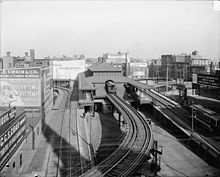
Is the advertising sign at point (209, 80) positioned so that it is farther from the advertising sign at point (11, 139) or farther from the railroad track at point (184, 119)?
the advertising sign at point (11, 139)

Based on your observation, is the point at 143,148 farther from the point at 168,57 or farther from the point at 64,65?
the point at 168,57

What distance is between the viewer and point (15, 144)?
637 inches

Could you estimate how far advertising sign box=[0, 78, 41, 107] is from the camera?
29625 mm

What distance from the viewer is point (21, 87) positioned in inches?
1177

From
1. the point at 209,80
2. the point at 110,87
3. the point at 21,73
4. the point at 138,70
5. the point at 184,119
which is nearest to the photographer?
the point at 21,73

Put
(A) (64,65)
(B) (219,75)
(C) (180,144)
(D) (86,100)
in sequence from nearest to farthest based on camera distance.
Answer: (C) (180,144)
(B) (219,75)
(D) (86,100)
(A) (64,65)

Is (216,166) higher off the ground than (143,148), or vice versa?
(143,148)

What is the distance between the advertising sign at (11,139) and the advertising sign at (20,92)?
12113 millimetres

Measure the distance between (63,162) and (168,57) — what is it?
9459 centimetres

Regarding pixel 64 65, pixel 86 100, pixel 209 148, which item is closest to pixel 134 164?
pixel 209 148

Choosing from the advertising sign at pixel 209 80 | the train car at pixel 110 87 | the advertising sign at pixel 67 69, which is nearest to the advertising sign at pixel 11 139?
the advertising sign at pixel 209 80

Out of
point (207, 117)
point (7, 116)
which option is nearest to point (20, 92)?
point (7, 116)

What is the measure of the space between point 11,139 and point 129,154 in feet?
23.9

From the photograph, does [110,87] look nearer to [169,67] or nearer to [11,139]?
[11,139]
